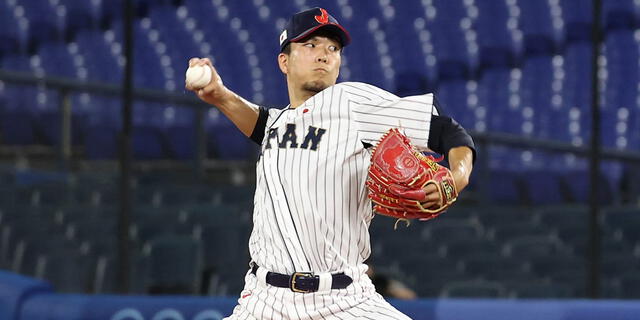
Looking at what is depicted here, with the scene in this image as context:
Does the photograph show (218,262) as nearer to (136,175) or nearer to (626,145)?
(136,175)

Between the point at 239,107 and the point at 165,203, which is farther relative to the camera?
the point at 165,203

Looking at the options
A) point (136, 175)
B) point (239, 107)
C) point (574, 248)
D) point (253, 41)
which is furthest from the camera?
point (253, 41)

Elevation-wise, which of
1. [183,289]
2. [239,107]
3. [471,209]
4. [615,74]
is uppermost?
[615,74]

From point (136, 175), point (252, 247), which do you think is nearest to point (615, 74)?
point (136, 175)

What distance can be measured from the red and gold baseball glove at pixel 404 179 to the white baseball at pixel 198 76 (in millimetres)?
465

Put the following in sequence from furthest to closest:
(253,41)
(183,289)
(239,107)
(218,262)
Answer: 1. (253,41)
2. (218,262)
3. (183,289)
4. (239,107)

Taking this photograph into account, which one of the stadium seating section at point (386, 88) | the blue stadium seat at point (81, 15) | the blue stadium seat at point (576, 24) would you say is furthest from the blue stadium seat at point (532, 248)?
the blue stadium seat at point (81, 15)

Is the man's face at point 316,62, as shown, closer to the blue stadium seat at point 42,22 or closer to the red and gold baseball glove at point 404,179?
the red and gold baseball glove at point 404,179

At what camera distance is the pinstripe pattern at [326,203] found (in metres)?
2.23

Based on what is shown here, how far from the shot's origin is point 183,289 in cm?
455

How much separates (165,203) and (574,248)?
2521 millimetres

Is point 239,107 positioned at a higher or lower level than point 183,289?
higher

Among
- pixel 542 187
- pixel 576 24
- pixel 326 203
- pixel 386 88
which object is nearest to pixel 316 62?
pixel 326 203

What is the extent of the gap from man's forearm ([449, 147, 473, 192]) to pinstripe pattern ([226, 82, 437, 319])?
16 cm
